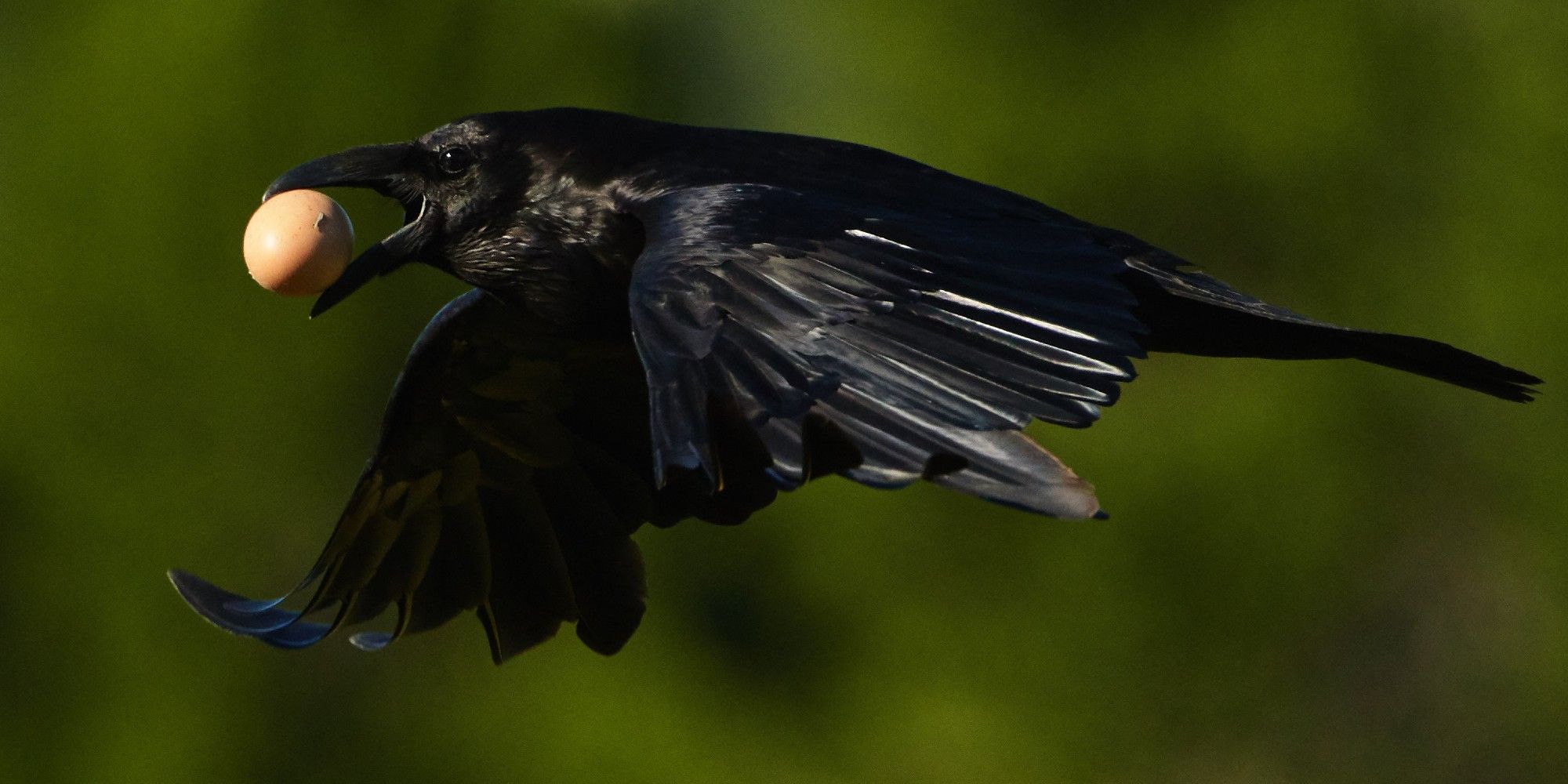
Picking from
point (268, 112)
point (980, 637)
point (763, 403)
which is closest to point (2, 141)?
point (268, 112)

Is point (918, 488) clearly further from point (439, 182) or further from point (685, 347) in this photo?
point (685, 347)

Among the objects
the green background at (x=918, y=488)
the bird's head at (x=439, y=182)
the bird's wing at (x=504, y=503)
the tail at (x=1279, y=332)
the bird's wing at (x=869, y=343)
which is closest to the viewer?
the bird's wing at (x=869, y=343)

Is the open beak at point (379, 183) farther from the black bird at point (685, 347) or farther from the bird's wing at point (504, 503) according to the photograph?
the bird's wing at point (504, 503)

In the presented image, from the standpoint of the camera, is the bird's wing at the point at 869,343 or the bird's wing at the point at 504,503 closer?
the bird's wing at the point at 869,343

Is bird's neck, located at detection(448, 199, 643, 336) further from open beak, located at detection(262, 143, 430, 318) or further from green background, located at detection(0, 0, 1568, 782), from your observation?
green background, located at detection(0, 0, 1568, 782)

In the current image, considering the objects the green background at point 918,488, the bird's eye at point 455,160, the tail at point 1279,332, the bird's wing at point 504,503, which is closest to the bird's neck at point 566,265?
the bird's eye at point 455,160

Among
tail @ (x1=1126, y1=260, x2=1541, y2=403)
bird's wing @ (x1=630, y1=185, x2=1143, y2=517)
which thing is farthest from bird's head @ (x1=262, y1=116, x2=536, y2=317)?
tail @ (x1=1126, y1=260, x2=1541, y2=403)

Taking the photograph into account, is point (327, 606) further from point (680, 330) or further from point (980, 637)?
point (980, 637)
